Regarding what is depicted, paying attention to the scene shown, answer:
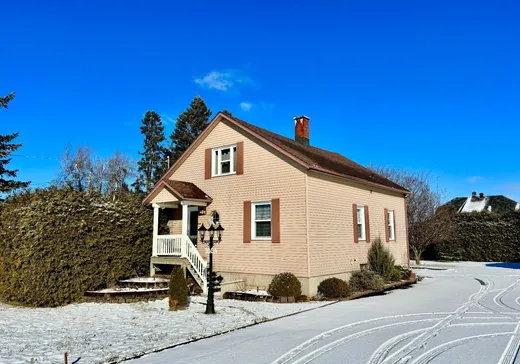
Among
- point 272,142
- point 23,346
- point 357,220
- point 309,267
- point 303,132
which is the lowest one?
point 23,346

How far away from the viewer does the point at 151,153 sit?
146 feet

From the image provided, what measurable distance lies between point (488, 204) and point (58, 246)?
37.7 metres

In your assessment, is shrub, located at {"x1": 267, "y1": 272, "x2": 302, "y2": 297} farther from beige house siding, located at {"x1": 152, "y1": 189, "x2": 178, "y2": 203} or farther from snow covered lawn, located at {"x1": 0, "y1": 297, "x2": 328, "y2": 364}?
beige house siding, located at {"x1": 152, "y1": 189, "x2": 178, "y2": 203}

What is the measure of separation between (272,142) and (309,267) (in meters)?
4.76

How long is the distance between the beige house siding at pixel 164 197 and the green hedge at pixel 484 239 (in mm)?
22599

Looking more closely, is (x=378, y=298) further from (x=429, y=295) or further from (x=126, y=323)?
(x=126, y=323)

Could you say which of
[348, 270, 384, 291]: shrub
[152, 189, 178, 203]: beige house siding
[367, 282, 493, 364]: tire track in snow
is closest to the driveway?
[367, 282, 493, 364]: tire track in snow

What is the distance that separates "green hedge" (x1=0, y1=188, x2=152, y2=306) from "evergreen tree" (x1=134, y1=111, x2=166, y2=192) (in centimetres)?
2923

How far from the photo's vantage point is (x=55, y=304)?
12.2 meters

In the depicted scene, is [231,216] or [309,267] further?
[231,216]

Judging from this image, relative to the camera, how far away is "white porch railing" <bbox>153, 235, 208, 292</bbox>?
1459 cm

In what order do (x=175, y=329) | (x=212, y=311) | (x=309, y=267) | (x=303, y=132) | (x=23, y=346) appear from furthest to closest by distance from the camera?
(x=303, y=132) < (x=309, y=267) < (x=212, y=311) < (x=175, y=329) < (x=23, y=346)

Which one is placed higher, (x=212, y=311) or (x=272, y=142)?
(x=272, y=142)

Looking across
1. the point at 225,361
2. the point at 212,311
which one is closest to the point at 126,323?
the point at 212,311
